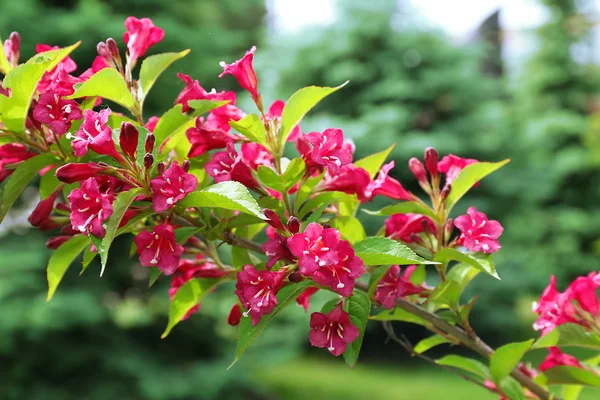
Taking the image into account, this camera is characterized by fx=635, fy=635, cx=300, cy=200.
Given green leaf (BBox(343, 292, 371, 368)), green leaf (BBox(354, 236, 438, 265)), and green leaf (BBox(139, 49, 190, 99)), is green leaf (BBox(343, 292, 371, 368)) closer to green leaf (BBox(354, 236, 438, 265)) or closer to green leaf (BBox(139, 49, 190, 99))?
green leaf (BBox(354, 236, 438, 265))

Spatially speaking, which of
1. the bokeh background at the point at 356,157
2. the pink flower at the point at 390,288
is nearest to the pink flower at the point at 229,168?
the pink flower at the point at 390,288

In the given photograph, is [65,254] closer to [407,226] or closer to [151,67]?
[151,67]

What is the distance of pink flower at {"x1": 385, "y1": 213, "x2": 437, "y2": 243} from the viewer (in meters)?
A: 1.00

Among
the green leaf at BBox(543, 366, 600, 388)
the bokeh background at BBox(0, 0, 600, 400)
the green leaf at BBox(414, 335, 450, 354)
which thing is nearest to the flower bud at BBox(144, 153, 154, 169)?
the green leaf at BBox(414, 335, 450, 354)

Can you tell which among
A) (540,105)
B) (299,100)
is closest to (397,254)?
(299,100)

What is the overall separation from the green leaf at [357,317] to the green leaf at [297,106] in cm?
25

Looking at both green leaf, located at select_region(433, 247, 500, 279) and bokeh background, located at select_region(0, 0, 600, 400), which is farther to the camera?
bokeh background, located at select_region(0, 0, 600, 400)

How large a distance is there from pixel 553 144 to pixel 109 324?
29.1 feet

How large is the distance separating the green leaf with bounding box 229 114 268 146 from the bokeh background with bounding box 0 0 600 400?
194 cm

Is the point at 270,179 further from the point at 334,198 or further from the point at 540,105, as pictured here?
the point at 540,105

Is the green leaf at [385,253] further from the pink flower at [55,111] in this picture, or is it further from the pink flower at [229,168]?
the pink flower at [55,111]

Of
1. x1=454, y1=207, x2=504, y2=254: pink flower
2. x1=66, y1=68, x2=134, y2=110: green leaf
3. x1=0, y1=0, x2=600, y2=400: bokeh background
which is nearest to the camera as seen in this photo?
x1=66, y1=68, x2=134, y2=110: green leaf

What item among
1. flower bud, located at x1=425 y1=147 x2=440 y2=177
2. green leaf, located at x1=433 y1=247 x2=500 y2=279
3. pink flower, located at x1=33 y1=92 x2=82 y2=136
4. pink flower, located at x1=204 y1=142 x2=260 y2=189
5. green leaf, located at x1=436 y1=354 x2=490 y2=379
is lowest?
green leaf, located at x1=436 y1=354 x2=490 y2=379

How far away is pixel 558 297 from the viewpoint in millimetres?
1127
